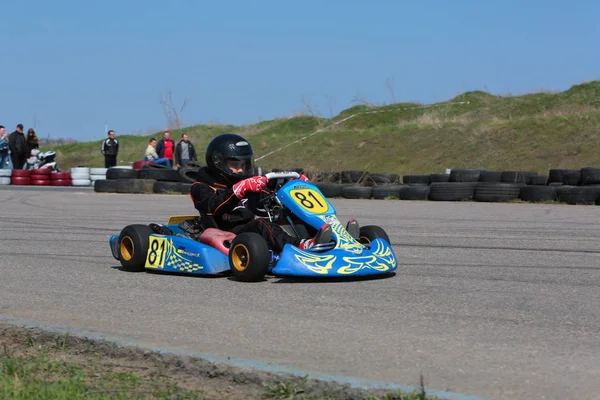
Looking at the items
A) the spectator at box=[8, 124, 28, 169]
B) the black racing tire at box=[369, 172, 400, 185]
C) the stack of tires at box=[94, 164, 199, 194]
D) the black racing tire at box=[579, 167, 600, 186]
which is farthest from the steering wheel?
the spectator at box=[8, 124, 28, 169]

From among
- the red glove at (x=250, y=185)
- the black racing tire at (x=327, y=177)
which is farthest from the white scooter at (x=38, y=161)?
the red glove at (x=250, y=185)

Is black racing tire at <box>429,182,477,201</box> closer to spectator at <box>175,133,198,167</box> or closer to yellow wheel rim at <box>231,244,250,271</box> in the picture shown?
spectator at <box>175,133,198,167</box>

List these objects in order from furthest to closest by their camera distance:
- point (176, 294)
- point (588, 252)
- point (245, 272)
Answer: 1. point (588, 252)
2. point (245, 272)
3. point (176, 294)

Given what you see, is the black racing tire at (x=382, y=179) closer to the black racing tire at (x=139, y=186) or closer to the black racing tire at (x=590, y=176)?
the black racing tire at (x=590, y=176)

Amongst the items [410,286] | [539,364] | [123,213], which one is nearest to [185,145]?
[123,213]

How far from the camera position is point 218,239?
6.15 m

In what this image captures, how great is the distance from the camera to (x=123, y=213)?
12.4 meters

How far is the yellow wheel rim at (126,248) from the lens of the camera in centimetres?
650

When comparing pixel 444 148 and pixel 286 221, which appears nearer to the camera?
pixel 286 221

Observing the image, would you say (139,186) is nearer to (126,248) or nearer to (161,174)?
(161,174)

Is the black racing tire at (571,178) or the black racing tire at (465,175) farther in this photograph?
the black racing tire at (465,175)

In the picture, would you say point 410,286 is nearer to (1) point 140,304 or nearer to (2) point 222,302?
(2) point 222,302

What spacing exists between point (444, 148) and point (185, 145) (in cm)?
903

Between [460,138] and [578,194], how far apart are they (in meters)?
13.0
